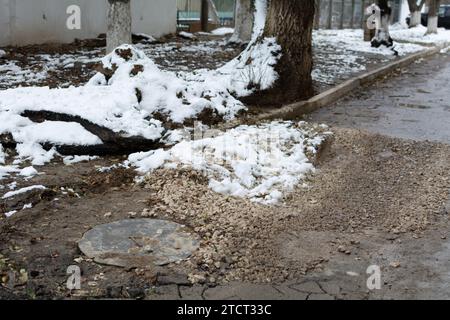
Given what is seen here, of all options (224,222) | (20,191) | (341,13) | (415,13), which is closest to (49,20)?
(20,191)

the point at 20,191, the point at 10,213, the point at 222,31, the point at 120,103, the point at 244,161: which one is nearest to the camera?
the point at 10,213

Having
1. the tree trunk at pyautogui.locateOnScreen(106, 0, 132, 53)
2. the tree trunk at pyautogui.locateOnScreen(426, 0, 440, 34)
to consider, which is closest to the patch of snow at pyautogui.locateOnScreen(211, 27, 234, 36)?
the tree trunk at pyautogui.locateOnScreen(426, 0, 440, 34)

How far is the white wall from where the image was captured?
12.5 m

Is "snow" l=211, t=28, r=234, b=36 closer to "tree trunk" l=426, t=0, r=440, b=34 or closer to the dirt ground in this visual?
"tree trunk" l=426, t=0, r=440, b=34

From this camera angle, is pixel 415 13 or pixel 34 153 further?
pixel 415 13

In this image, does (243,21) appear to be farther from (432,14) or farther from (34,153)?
(432,14)

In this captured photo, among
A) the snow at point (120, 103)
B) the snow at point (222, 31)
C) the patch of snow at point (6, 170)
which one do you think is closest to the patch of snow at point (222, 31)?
the snow at point (222, 31)

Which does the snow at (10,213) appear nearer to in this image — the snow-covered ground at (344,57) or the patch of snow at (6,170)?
the patch of snow at (6,170)

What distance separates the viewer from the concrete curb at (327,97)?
8180 mm

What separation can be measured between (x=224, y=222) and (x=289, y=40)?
4.82m

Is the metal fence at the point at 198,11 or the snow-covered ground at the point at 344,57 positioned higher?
the metal fence at the point at 198,11

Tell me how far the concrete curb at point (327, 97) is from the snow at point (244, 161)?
1330mm

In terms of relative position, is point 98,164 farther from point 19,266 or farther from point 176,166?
point 19,266

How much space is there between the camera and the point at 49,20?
1353 centimetres
